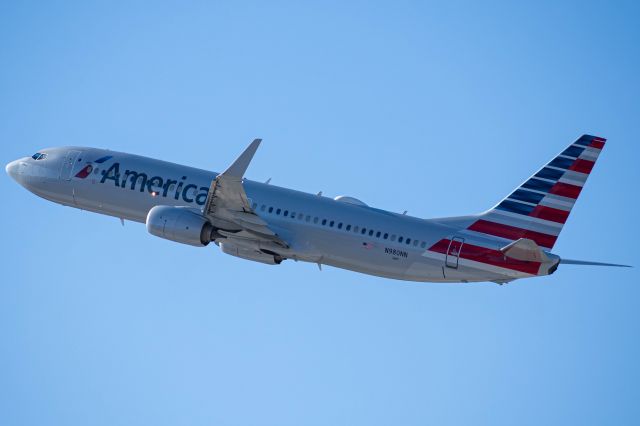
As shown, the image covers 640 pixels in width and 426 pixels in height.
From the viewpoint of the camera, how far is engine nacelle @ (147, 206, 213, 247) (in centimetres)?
4675

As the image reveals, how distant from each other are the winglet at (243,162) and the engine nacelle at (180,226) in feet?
11.0

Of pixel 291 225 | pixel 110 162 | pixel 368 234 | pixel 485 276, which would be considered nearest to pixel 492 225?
pixel 485 276

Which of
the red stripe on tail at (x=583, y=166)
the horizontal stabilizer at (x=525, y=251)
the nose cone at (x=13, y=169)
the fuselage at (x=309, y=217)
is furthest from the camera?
the nose cone at (x=13, y=169)

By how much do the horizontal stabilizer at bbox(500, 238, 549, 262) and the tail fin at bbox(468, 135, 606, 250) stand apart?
167 centimetres

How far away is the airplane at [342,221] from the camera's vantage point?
4491 centimetres

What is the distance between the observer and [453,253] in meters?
45.6

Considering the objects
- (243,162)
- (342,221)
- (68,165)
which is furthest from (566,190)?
(68,165)

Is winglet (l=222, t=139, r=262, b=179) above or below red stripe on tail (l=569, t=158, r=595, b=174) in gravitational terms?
below

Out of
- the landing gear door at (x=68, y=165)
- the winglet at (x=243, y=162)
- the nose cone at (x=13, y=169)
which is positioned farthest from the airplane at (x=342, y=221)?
the nose cone at (x=13, y=169)

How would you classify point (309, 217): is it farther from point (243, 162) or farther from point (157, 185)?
point (157, 185)

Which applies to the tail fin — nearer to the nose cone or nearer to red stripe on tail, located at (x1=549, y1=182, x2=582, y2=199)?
red stripe on tail, located at (x1=549, y1=182, x2=582, y2=199)

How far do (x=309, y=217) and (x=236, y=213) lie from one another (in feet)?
11.5

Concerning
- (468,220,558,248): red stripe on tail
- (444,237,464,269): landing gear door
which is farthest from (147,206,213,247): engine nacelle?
(468,220,558,248): red stripe on tail

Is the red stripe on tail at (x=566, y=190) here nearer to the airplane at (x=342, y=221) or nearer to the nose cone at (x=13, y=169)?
the airplane at (x=342, y=221)
